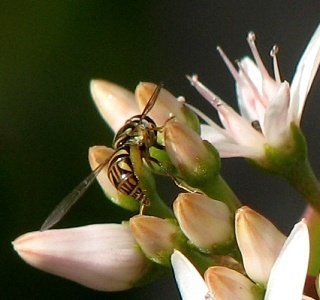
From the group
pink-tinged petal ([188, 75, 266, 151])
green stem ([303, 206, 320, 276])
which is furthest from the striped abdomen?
green stem ([303, 206, 320, 276])

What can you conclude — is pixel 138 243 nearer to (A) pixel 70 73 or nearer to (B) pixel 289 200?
(A) pixel 70 73

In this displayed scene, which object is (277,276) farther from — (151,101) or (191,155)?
(151,101)

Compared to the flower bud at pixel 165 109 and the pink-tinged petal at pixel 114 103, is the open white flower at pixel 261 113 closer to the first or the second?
the flower bud at pixel 165 109

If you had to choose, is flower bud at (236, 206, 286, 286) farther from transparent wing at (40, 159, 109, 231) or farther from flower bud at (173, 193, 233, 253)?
transparent wing at (40, 159, 109, 231)

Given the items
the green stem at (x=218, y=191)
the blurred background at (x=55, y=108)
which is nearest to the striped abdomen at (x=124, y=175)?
the green stem at (x=218, y=191)

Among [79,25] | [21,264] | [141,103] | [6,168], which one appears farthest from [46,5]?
[141,103]

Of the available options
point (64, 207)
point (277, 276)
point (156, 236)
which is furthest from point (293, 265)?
point (64, 207)
